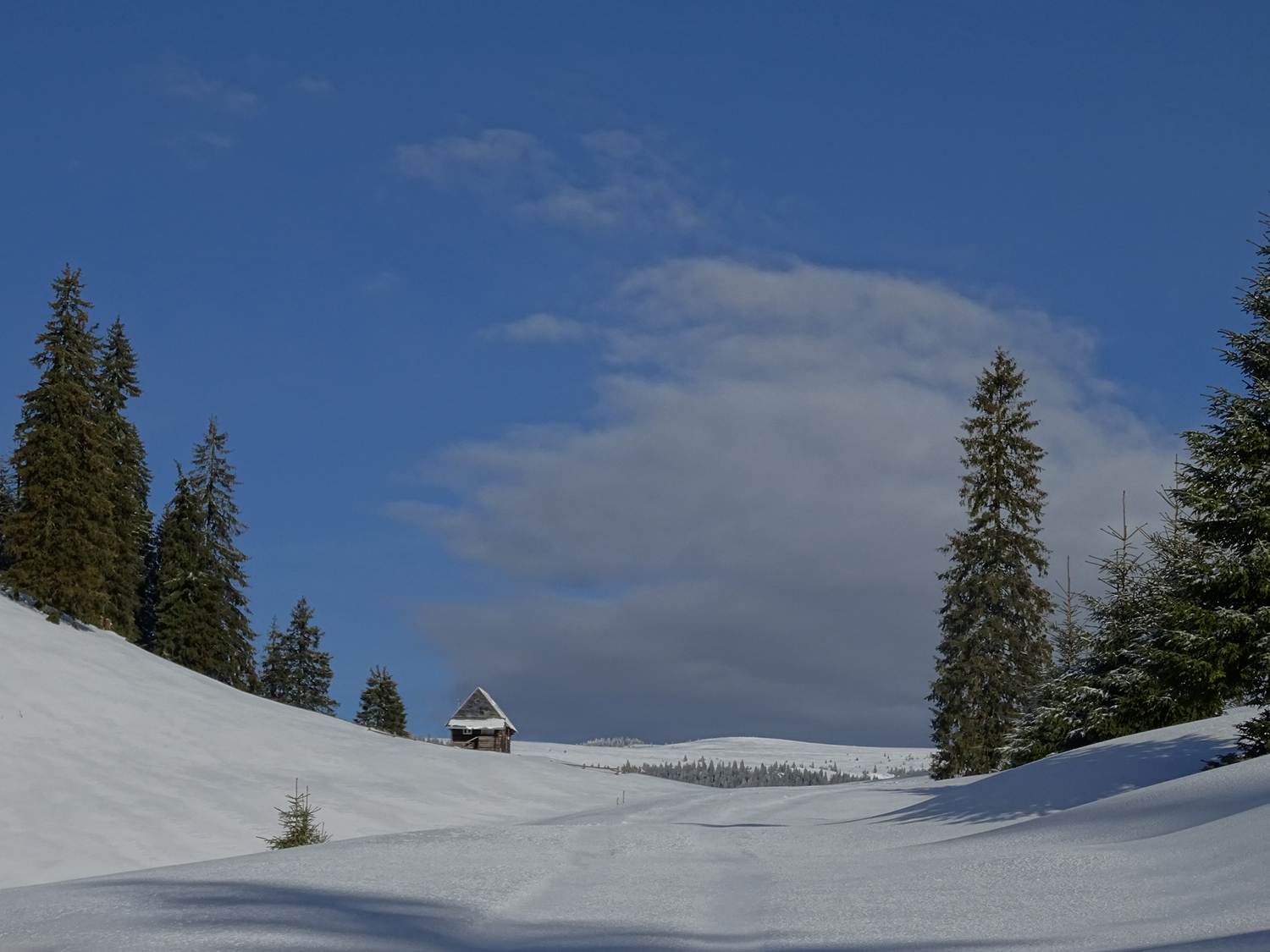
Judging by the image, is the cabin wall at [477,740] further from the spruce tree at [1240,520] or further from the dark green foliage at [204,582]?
the spruce tree at [1240,520]

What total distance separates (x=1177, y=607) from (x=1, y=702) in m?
35.0

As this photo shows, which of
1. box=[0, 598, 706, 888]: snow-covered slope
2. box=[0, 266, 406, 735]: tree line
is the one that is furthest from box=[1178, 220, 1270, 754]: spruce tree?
box=[0, 266, 406, 735]: tree line

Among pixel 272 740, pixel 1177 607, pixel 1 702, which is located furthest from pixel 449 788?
pixel 1177 607

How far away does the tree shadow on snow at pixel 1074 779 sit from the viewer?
56.5 ft

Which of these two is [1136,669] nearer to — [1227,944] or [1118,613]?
[1118,613]

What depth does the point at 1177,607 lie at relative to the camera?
17.2 meters

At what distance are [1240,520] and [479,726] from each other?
47367 mm

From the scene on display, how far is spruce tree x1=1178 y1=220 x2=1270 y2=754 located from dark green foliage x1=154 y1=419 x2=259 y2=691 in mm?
53299

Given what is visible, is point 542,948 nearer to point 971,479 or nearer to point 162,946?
point 162,946

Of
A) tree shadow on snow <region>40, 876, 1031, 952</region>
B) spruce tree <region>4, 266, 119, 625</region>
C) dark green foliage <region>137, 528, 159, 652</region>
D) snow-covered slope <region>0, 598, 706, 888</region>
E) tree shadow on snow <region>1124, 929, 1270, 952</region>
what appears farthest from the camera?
dark green foliage <region>137, 528, 159, 652</region>

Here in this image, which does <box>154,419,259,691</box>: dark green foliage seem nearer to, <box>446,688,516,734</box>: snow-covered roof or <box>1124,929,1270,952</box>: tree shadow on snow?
<box>446,688,516,734</box>: snow-covered roof

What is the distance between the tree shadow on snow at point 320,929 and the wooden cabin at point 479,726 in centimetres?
5148

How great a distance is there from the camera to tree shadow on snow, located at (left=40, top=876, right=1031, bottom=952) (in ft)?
22.7

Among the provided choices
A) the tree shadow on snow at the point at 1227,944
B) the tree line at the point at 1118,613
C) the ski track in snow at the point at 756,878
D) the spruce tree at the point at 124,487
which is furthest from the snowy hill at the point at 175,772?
the tree shadow on snow at the point at 1227,944
